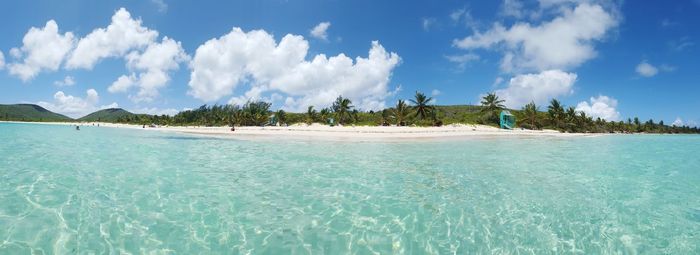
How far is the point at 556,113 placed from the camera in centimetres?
7969

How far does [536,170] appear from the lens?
1616 centimetres

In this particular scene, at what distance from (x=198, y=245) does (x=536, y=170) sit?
14.8 meters

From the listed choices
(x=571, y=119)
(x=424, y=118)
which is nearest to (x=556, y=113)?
(x=571, y=119)

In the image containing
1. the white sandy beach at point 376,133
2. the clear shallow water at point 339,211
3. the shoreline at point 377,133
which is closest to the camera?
the clear shallow water at point 339,211

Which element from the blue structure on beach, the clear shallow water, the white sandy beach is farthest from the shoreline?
the clear shallow water

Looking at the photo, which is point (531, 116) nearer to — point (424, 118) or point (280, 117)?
point (424, 118)

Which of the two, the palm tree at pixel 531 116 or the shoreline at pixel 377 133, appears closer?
the shoreline at pixel 377 133

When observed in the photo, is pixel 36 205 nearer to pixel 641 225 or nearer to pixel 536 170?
pixel 641 225

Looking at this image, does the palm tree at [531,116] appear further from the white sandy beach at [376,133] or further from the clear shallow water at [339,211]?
the clear shallow water at [339,211]

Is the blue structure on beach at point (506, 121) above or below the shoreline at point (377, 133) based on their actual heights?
above

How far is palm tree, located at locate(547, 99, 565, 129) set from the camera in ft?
261

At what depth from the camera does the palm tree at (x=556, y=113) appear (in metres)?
79.6

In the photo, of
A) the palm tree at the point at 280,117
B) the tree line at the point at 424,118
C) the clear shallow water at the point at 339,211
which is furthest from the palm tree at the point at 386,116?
the clear shallow water at the point at 339,211

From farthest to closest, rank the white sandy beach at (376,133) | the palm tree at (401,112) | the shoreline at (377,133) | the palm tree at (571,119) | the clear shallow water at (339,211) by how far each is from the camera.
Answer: the palm tree at (571,119) < the palm tree at (401,112) < the white sandy beach at (376,133) < the shoreline at (377,133) < the clear shallow water at (339,211)
